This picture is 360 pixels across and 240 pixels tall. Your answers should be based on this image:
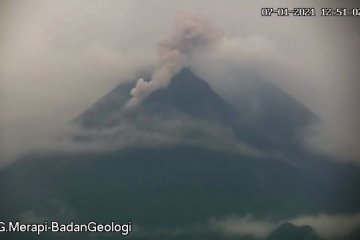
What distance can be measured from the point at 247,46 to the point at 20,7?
0.80 metres

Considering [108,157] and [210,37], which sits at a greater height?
[210,37]

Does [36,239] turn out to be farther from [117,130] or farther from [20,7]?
[20,7]

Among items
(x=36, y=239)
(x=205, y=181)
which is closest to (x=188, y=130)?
(x=205, y=181)

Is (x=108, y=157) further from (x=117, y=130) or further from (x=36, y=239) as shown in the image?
(x=36, y=239)

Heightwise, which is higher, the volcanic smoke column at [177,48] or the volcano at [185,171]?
the volcanic smoke column at [177,48]

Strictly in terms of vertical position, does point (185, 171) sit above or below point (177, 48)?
below

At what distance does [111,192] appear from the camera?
1884 mm

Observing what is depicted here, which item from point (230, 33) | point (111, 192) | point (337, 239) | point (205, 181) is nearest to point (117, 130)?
point (111, 192)

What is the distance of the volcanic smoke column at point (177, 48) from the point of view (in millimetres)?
1888

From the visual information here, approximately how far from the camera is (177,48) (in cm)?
189

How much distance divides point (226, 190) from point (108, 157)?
1.39 feet

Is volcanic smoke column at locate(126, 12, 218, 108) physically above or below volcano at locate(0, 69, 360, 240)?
above

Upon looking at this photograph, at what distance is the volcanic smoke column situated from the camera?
1.89 metres

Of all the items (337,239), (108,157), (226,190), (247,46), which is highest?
(247,46)
